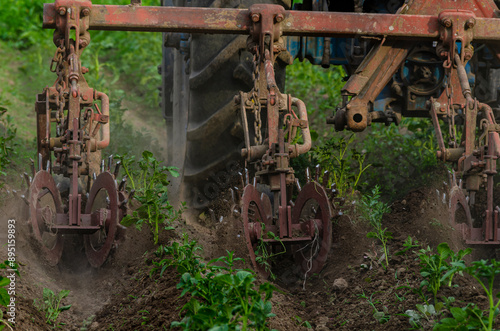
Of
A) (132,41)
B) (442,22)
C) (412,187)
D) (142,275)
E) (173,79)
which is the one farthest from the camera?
(132,41)

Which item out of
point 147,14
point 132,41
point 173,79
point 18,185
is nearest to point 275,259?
point 147,14

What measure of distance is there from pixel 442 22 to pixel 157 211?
6.39 feet

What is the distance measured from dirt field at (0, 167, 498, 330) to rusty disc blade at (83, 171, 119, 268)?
7 centimetres

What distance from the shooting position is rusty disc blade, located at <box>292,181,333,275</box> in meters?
4.60

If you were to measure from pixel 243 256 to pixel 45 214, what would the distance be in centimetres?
100

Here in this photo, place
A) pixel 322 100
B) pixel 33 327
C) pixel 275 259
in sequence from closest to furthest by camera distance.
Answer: pixel 33 327 < pixel 275 259 < pixel 322 100

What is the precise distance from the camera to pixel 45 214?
4.52 metres

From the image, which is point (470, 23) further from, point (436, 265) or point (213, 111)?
point (436, 265)

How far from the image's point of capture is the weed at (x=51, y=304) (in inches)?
151

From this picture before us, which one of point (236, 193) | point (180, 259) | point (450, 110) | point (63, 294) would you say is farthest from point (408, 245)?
point (63, 294)

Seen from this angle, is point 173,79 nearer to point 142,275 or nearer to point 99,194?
point 99,194

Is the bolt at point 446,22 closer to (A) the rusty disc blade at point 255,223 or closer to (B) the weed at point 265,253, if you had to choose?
(A) the rusty disc blade at point 255,223

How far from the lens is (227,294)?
3229mm

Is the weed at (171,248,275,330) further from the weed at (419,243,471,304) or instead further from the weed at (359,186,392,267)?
the weed at (359,186,392,267)
